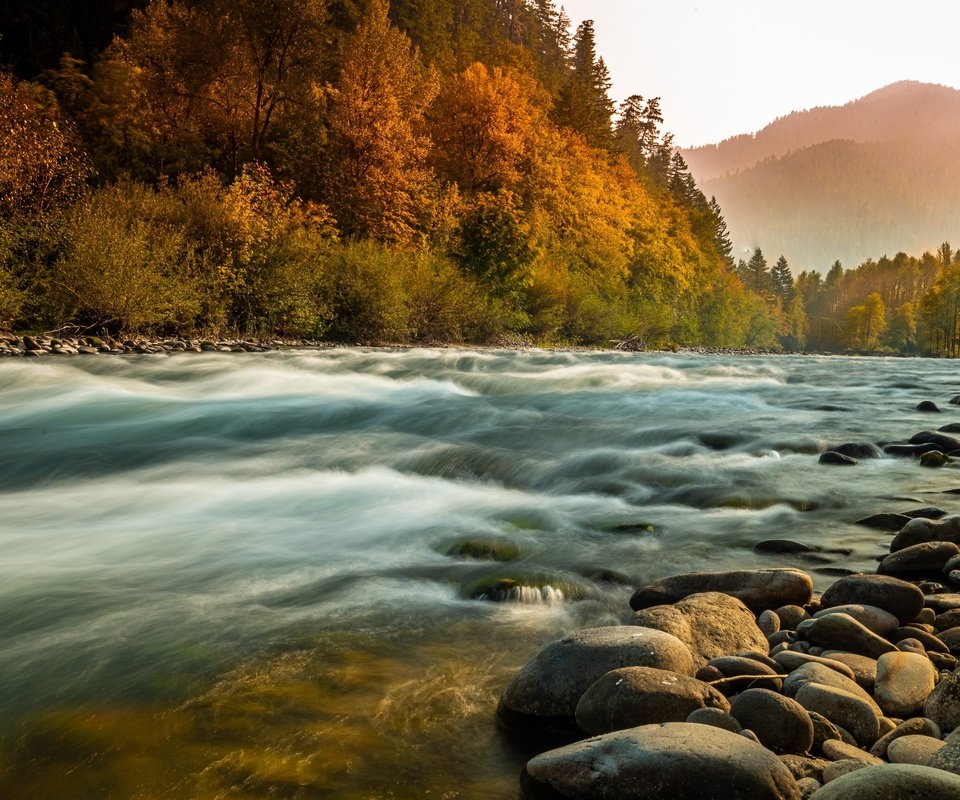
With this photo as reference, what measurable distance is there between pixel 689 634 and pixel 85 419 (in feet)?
34.0

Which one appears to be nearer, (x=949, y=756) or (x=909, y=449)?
(x=949, y=756)

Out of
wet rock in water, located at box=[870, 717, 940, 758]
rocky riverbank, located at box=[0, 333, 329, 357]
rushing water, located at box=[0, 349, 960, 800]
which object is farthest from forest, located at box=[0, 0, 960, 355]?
wet rock in water, located at box=[870, 717, 940, 758]

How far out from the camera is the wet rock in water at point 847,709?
293cm

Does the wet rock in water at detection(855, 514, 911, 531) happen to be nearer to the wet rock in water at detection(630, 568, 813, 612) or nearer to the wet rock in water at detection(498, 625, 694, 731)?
the wet rock in water at detection(630, 568, 813, 612)

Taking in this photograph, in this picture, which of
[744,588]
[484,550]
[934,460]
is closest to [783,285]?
[934,460]

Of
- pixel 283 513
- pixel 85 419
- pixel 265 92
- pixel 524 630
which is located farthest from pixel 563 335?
pixel 524 630

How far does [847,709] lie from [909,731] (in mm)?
234

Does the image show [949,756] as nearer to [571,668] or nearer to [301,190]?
[571,668]

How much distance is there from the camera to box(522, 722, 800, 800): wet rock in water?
94.5 inches

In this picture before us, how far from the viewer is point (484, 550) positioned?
580cm

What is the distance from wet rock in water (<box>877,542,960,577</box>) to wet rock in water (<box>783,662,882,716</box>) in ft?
6.52

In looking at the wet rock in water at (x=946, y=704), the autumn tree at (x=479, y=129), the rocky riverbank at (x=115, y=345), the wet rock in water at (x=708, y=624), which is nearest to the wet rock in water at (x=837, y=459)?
the wet rock in water at (x=708, y=624)

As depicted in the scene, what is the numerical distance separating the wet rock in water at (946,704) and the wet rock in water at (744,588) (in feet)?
4.47

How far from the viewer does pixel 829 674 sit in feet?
10.6
